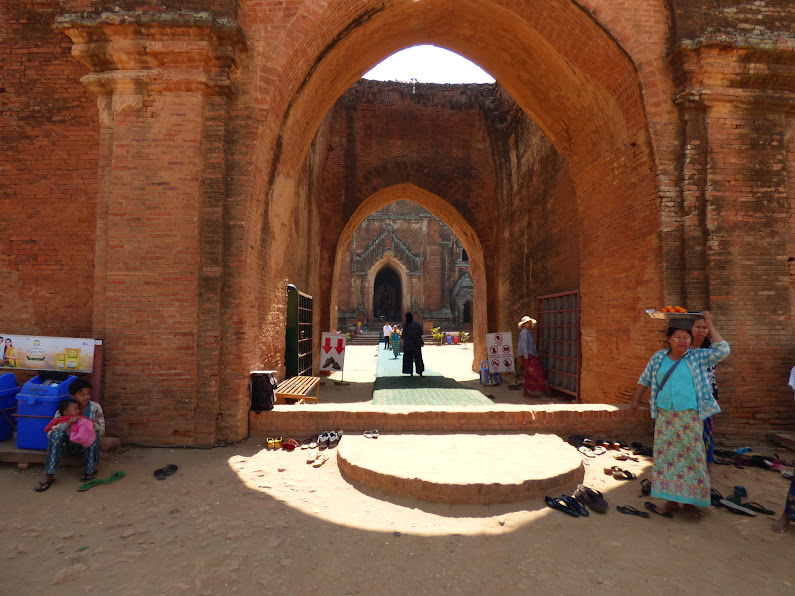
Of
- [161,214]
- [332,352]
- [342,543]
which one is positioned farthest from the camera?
[332,352]

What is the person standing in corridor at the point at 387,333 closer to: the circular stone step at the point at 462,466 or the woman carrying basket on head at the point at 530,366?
the woman carrying basket on head at the point at 530,366

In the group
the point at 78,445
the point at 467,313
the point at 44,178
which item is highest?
the point at 44,178

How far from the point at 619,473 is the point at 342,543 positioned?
2.76m

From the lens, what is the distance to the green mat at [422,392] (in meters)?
6.65

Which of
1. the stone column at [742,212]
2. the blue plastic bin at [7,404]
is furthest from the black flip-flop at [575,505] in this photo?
the blue plastic bin at [7,404]

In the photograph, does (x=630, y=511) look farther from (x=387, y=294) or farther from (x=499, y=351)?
(x=387, y=294)

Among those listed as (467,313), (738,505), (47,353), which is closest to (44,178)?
(47,353)

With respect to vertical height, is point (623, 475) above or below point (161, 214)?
below

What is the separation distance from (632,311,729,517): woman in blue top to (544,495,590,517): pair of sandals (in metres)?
0.56

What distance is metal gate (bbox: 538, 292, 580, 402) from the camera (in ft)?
25.4

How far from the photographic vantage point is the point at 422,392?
7648 millimetres

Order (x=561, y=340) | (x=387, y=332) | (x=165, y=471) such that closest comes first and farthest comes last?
(x=165, y=471) → (x=561, y=340) → (x=387, y=332)

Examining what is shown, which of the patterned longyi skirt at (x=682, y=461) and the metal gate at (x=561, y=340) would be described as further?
the metal gate at (x=561, y=340)

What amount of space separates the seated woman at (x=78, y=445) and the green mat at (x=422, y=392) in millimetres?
3690
